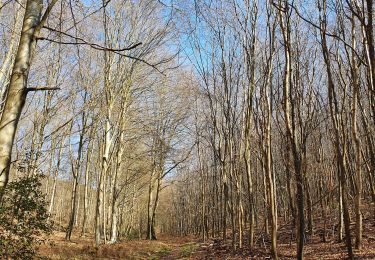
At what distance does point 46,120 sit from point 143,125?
15.6ft

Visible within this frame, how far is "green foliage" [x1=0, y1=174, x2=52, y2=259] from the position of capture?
510 centimetres

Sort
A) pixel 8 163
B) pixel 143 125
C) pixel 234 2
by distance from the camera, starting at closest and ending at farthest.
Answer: pixel 8 163, pixel 234 2, pixel 143 125

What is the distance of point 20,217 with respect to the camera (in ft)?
17.6

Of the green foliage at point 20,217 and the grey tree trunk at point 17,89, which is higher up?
the grey tree trunk at point 17,89

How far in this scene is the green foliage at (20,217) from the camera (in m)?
5.10

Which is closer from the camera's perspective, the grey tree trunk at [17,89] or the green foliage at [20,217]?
the grey tree trunk at [17,89]

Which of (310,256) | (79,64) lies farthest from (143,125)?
(310,256)

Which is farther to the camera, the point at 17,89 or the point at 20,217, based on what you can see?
the point at 20,217

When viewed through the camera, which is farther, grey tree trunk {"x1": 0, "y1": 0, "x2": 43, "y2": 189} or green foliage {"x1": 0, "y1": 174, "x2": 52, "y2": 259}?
green foliage {"x1": 0, "y1": 174, "x2": 52, "y2": 259}

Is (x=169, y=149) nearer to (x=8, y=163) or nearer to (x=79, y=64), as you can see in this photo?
(x=79, y=64)

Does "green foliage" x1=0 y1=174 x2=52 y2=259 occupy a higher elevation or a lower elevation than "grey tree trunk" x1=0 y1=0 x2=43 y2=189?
lower

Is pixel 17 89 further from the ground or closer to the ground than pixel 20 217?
further from the ground

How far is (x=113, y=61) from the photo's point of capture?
41.5ft

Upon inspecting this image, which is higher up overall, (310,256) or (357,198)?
(357,198)
